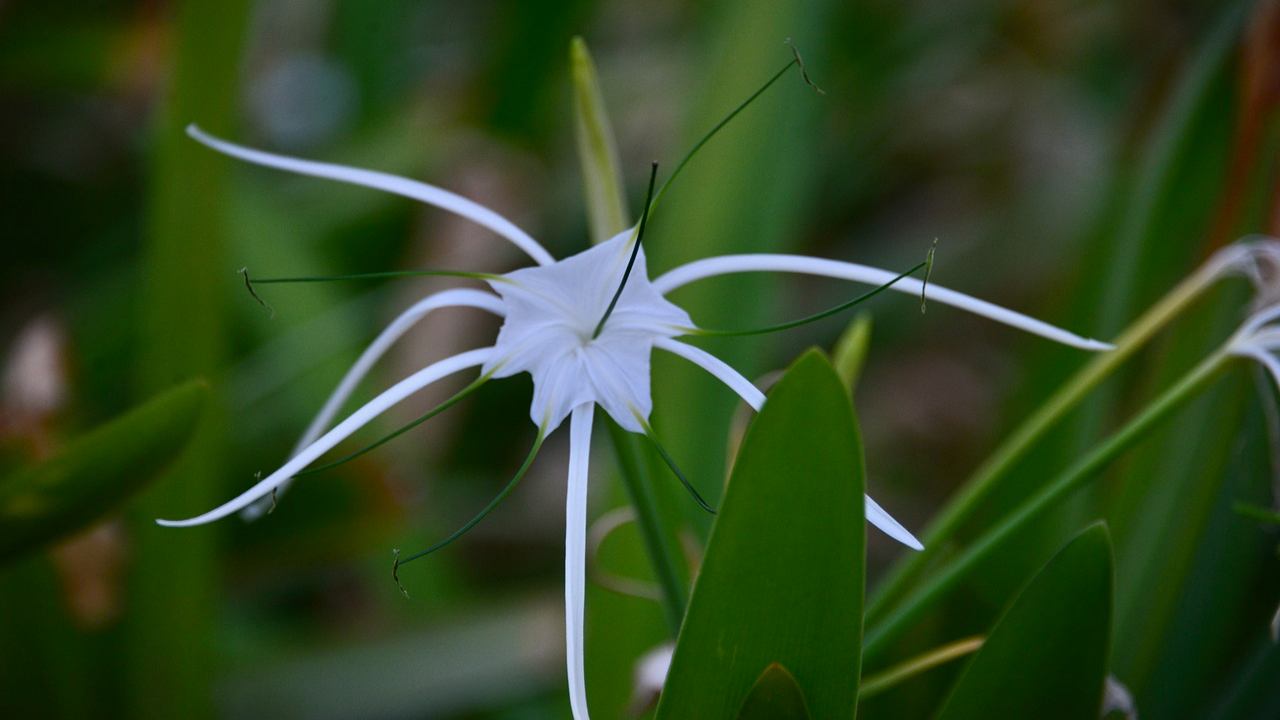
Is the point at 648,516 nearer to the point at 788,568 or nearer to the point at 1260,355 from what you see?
the point at 788,568

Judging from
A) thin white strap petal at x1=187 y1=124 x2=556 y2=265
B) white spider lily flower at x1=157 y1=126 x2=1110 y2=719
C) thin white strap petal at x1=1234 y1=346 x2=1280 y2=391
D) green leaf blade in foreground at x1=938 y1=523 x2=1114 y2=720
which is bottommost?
green leaf blade in foreground at x1=938 y1=523 x2=1114 y2=720

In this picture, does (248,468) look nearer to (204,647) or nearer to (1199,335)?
(204,647)

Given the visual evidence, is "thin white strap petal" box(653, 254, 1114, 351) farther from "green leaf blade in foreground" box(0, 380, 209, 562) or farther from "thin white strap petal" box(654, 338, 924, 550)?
"green leaf blade in foreground" box(0, 380, 209, 562)

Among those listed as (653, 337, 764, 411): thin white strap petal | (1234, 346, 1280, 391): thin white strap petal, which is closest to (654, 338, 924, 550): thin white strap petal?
(653, 337, 764, 411): thin white strap petal

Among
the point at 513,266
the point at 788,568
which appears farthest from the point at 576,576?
the point at 513,266

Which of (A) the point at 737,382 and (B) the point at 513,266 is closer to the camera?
(A) the point at 737,382

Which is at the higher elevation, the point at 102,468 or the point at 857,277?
the point at 857,277
